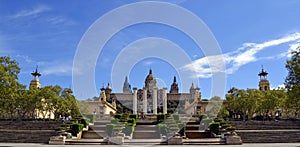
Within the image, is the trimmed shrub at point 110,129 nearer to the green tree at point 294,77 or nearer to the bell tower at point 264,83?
the green tree at point 294,77

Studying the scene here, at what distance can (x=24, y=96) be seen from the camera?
1703 inches

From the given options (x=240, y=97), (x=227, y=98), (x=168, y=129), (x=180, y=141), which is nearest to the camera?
(x=180, y=141)

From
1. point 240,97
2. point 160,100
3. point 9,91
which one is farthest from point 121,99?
point 9,91

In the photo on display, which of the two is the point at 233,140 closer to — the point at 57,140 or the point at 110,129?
the point at 110,129

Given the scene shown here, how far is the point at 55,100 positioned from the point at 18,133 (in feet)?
68.7

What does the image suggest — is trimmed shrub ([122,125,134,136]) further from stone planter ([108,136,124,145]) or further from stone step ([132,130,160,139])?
stone planter ([108,136,124,145])

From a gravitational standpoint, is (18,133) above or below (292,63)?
below

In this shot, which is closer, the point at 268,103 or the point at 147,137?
the point at 147,137

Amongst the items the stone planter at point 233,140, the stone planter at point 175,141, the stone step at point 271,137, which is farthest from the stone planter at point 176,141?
the stone step at point 271,137

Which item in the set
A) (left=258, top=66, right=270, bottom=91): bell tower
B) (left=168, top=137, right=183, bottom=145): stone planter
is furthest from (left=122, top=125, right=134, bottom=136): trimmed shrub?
(left=258, top=66, right=270, bottom=91): bell tower

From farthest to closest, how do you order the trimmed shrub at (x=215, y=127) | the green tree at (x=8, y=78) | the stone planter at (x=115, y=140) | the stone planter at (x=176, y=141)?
the green tree at (x=8, y=78)
the trimmed shrub at (x=215, y=127)
the stone planter at (x=115, y=140)
the stone planter at (x=176, y=141)

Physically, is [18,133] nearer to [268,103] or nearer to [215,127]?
[215,127]

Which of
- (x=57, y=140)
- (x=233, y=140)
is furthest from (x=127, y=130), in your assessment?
(x=233, y=140)

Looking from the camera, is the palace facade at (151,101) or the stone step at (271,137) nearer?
the stone step at (271,137)
